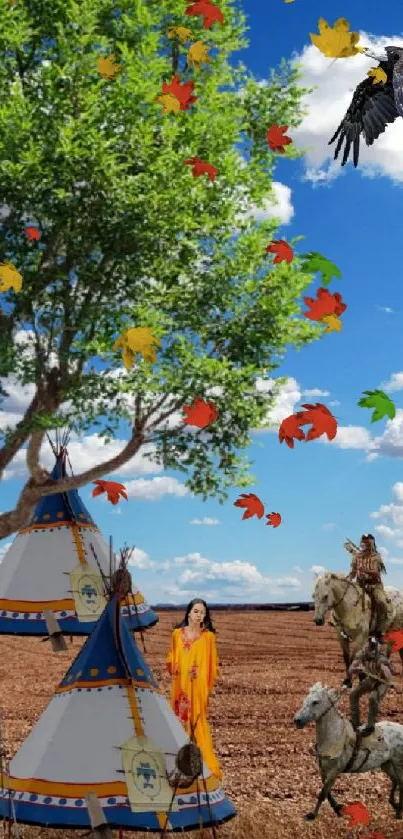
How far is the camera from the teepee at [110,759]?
18.0ft

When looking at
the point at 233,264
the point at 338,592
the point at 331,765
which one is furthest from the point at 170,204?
the point at 331,765

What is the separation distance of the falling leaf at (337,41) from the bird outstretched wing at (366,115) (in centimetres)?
166

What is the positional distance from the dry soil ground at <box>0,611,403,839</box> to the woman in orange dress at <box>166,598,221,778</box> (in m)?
1.12

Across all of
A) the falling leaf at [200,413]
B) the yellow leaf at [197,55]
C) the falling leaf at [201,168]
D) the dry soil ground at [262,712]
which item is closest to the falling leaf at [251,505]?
the dry soil ground at [262,712]

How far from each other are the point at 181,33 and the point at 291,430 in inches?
382

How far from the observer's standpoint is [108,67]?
580 inches

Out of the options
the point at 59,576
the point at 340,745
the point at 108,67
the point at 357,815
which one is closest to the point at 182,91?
the point at 108,67

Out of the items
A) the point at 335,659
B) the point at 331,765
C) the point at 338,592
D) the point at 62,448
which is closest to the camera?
the point at 62,448

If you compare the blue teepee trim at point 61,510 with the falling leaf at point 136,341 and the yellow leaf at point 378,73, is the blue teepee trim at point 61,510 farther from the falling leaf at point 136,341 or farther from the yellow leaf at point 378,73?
the falling leaf at point 136,341

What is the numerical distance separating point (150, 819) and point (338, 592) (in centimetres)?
764

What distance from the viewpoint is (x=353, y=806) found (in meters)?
8.88

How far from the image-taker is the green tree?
14.6 meters

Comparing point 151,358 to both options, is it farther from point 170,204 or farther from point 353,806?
point 170,204

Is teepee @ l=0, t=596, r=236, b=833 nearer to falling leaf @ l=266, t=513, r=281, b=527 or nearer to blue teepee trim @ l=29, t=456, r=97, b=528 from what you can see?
blue teepee trim @ l=29, t=456, r=97, b=528
